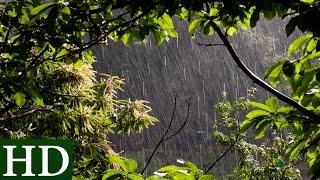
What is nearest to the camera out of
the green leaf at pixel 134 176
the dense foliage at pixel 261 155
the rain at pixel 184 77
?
the green leaf at pixel 134 176

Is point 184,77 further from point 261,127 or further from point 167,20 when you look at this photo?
point 261,127

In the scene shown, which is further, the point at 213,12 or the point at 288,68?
the point at 213,12

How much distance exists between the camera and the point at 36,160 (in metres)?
3.28

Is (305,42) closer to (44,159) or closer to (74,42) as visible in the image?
(74,42)

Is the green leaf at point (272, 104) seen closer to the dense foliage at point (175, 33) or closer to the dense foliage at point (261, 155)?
the dense foliage at point (175, 33)

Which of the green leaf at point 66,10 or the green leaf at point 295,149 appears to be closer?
the green leaf at point 66,10

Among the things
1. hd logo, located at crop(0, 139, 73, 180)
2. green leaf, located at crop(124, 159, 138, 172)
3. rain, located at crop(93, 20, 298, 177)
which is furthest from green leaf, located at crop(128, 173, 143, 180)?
rain, located at crop(93, 20, 298, 177)

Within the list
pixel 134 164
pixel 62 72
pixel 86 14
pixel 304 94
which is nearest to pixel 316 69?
pixel 304 94

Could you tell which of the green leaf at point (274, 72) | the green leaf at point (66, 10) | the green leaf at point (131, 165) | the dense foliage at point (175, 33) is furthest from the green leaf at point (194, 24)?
the green leaf at point (131, 165)

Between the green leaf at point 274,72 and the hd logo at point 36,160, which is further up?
the green leaf at point 274,72

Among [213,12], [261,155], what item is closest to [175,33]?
[213,12]

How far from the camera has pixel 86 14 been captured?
7.15 ft

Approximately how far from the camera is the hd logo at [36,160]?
315 centimetres

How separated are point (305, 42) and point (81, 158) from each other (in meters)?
3.71
